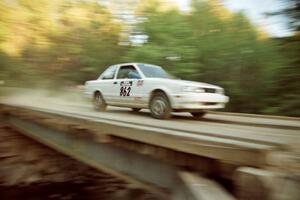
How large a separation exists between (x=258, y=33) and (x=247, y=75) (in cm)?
190

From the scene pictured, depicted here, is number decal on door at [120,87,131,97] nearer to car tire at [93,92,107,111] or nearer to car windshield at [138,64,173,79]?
car windshield at [138,64,173,79]

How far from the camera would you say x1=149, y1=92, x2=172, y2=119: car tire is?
29.6ft

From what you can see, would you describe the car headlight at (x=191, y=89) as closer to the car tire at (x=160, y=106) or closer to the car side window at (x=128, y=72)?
the car tire at (x=160, y=106)

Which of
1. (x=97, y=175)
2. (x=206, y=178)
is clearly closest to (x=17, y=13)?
(x=97, y=175)

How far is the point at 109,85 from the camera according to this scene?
37.6ft

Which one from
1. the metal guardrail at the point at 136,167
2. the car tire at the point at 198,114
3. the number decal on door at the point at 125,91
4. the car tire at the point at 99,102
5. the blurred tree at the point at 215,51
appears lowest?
the metal guardrail at the point at 136,167

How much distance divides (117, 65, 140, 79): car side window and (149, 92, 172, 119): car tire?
3.64 ft

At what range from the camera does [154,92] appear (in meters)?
9.42

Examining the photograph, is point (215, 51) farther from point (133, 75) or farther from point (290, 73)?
point (133, 75)

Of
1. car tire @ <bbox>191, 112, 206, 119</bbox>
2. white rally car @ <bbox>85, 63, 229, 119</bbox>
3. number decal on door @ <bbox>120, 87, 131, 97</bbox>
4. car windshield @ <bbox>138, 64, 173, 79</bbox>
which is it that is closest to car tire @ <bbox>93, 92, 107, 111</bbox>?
white rally car @ <bbox>85, 63, 229, 119</bbox>

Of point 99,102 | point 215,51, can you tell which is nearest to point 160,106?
point 99,102

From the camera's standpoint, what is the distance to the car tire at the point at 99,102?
39.3 feet

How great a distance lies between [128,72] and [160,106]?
209 centimetres

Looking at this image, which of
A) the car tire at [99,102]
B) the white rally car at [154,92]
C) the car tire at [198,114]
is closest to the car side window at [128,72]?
the white rally car at [154,92]
